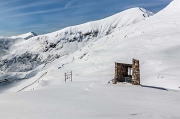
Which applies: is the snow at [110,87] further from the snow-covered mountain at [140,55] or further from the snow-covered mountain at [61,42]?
the snow-covered mountain at [61,42]

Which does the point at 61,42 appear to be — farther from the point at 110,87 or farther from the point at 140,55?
the point at 110,87

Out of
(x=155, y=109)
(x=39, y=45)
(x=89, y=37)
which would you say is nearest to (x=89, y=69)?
(x=155, y=109)

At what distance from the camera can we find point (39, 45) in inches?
7165

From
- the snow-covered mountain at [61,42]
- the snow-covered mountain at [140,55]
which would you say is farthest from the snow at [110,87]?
the snow-covered mountain at [61,42]

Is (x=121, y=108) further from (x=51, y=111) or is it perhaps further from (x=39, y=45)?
(x=39, y=45)

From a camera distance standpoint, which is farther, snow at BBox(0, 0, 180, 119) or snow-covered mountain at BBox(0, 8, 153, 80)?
snow-covered mountain at BBox(0, 8, 153, 80)

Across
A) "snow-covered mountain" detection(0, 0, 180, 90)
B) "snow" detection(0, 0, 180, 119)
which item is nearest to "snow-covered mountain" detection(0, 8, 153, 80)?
"snow-covered mountain" detection(0, 0, 180, 90)

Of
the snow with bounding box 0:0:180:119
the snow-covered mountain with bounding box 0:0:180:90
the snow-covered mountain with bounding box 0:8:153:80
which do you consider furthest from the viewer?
the snow-covered mountain with bounding box 0:8:153:80

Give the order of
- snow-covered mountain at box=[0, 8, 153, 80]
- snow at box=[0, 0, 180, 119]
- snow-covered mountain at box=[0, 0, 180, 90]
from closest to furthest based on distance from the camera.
A: snow at box=[0, 0, 180, 119], snow-covered mountain at box=[0, 0, 180, 90], snow-covered mountain at box=[0, 8, 153, 80]

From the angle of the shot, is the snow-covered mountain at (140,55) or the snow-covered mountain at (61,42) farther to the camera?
the snow-covered mountain at (61,42)

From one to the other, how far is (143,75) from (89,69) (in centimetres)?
926

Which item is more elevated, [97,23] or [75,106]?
[97,23]

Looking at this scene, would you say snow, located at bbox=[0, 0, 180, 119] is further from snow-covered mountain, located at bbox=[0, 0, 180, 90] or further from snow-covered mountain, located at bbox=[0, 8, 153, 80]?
snow-covered mountain, located at bbox=[0, 8, 153, 80]

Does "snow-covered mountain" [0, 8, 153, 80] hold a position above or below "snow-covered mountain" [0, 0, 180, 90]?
above
